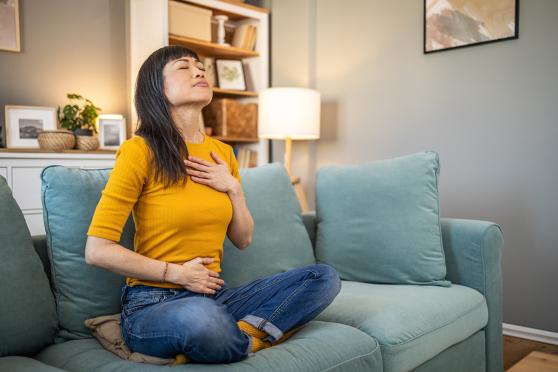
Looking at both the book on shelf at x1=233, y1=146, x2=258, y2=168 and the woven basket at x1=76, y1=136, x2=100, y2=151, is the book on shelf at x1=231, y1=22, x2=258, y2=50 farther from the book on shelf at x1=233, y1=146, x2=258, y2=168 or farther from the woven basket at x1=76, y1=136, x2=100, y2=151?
the woven basket at x1=76, y1=136, x2=100, y2=151

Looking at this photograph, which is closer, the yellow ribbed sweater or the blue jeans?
the blue jeans

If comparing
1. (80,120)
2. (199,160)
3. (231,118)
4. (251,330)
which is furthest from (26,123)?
(251,330)

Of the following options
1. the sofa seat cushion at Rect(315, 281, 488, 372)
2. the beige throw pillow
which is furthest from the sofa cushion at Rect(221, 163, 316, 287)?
the beige throw pillow

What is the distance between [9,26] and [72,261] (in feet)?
7.82

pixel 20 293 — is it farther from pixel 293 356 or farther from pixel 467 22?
pixel 467 22

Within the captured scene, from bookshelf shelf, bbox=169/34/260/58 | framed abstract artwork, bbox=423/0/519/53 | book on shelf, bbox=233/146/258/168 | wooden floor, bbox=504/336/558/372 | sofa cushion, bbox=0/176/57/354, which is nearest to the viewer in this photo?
sofa cushion, bbox=0/176/57/354

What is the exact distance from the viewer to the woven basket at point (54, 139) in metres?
3.04

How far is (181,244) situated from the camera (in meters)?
1.37

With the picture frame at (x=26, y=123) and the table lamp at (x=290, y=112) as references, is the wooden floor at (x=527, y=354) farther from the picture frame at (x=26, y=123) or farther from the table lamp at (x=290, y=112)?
the picture frame at (x=26, y=123)

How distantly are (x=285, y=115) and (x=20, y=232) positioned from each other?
2.20 meters

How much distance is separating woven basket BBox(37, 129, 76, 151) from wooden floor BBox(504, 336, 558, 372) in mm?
2467

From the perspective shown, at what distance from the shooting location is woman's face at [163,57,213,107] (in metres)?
1.46

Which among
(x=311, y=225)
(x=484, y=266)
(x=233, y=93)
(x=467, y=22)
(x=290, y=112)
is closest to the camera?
(x=484, y=266)

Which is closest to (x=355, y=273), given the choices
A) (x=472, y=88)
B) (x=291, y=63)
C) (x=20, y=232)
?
(x=20, y=232)
